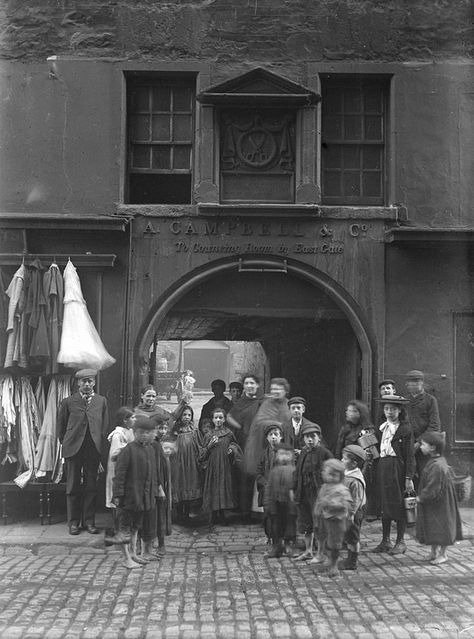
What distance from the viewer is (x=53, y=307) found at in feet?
31.0

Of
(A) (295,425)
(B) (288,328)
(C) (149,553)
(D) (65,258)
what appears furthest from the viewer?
(B) (288,328)

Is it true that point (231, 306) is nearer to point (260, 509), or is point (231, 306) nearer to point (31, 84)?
point (260, 509)

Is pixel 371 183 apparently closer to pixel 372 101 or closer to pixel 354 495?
pixel 372 101

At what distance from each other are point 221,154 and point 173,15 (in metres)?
1.96

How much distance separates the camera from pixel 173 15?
400 inches

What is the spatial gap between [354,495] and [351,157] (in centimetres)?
504

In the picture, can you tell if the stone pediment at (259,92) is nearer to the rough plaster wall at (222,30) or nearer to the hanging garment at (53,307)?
the rough plaster wall at (222,30)

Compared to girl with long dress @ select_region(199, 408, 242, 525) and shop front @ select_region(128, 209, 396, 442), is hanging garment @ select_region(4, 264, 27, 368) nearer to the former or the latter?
shop front @ select_region(128, 209, 396, 442)

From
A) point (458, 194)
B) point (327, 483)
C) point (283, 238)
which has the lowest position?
point (327, 483)

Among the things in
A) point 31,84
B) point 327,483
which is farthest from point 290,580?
point 31,84

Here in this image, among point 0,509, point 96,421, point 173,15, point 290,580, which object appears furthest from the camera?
point 173,15

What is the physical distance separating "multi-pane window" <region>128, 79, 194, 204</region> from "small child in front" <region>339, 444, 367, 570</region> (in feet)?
14.7

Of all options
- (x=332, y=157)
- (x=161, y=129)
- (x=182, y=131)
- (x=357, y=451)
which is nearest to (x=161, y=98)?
(x=161, y=129)

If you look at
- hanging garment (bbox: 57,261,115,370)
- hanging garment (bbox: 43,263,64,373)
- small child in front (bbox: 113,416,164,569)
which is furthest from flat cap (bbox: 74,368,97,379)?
small child in front (bbox: 113,416,164,569)
